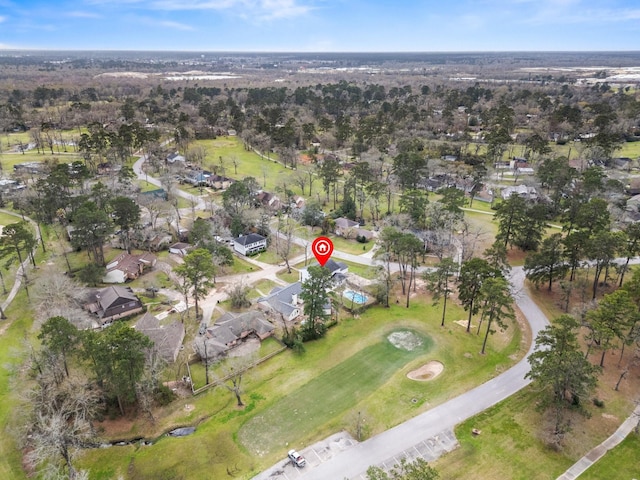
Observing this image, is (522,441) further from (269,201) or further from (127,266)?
(269,201)

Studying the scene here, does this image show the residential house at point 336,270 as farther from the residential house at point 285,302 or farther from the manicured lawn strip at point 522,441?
the manicured lawn strip at point 522,441

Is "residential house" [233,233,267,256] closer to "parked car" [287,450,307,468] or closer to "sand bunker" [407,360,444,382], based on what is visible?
"sand bunker" [407,360,444,382]

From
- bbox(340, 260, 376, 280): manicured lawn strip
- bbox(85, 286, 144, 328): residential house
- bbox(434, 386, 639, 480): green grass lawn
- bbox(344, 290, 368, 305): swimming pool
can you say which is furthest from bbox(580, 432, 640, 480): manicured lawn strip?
bbox(85, 286, 144, 328): residential house

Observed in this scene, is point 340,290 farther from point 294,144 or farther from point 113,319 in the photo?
point 294,144

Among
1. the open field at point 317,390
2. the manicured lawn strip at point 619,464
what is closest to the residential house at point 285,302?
the open field at point 317,390

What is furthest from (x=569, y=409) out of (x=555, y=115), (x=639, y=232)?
(x=555, y=115)

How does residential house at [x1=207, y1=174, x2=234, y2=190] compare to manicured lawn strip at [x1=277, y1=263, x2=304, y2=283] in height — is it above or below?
above
